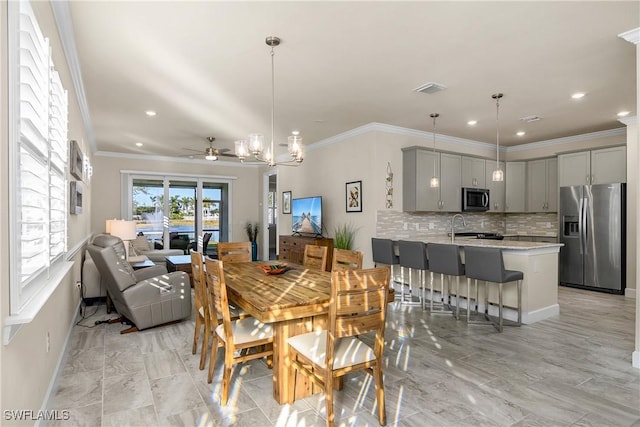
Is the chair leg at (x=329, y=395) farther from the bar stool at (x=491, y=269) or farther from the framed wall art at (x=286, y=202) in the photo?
the framed wall art at (x=286, y=202)

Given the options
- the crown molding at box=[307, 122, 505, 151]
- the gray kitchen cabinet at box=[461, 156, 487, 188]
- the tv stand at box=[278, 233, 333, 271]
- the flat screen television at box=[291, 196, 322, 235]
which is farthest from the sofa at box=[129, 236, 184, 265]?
the gray kitchen cabinet at box=[461, 156, 487, 188]

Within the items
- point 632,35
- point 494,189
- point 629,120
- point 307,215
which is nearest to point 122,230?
point 307,215

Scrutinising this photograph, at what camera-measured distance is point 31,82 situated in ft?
5.50

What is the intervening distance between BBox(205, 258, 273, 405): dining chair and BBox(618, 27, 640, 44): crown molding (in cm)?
358

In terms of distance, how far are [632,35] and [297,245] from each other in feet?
17.3

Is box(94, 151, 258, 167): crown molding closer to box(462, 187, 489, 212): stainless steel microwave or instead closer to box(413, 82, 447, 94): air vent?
box(462, 187, 489, 212): stainless steel microwave

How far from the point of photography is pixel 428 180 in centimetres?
600

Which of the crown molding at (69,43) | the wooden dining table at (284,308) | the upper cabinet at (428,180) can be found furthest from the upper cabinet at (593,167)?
the crown molding at (69,43)

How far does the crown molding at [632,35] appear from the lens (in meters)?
2.82

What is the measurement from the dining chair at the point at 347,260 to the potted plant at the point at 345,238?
7.95 ft

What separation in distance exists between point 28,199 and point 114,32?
178cm

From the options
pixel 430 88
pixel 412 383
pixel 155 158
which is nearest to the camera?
pixel 412 383

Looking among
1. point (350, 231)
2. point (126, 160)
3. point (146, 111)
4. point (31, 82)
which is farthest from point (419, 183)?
point (126, 160)

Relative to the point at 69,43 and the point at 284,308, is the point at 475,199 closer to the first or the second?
the point at 284,308
